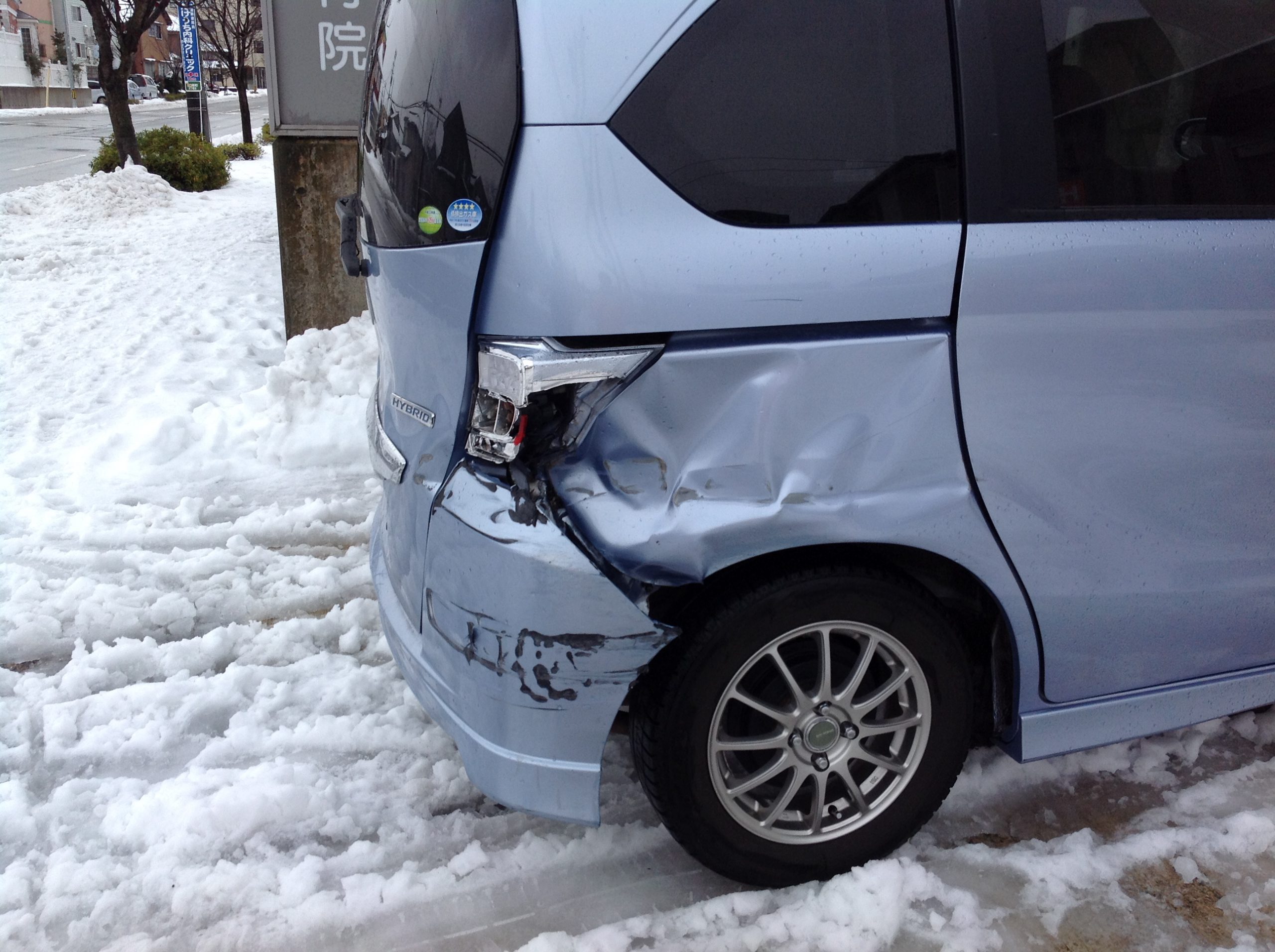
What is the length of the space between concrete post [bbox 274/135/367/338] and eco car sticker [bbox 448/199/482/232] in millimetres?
4180

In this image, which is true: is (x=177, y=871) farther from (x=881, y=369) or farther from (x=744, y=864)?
(x=881, y=369)

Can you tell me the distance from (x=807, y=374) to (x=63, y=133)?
31.8 metres

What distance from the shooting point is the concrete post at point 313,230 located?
5.89 meters

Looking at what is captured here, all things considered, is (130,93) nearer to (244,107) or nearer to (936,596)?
(244,107)

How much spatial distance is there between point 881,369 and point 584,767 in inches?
40.1

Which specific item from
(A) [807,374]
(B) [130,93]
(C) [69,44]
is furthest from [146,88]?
(A) [807,374]

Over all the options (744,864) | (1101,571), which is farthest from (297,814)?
(1101,571)

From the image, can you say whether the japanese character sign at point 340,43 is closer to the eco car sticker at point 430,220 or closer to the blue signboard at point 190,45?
the eco car sticker at point 430,220

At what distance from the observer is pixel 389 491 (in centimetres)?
247

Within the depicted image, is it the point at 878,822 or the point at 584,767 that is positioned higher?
the point at 584,767

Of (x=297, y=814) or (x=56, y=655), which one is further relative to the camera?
(x=56, y=655)

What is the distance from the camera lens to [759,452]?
1968 mm

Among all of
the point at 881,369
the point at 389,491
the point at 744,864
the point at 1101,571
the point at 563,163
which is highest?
the point at 563,163

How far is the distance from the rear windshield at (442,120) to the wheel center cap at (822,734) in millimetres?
1271
